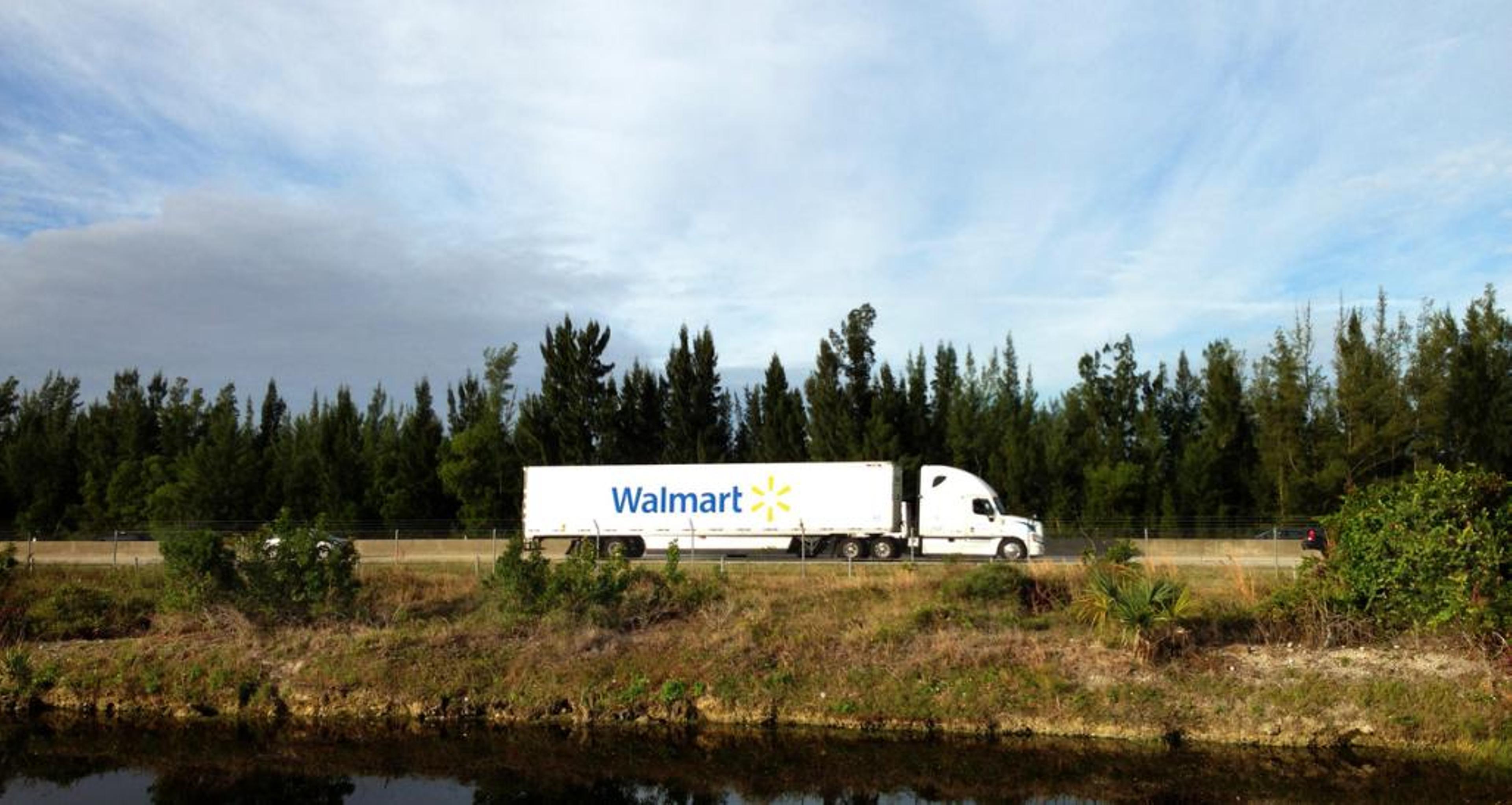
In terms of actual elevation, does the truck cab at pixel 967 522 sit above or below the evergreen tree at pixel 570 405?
below

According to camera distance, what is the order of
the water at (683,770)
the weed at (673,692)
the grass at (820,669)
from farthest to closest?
the weed at (673,692), the grass at (820,669), the water at (683,770)

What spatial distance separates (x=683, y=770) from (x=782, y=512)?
1845cm

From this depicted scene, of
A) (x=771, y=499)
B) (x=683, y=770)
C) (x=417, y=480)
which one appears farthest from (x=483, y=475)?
(x=683, y=770)

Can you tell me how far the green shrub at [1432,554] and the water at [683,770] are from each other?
3279 mm

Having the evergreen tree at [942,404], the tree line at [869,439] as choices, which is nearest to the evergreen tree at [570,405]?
the tree line at [869,439]

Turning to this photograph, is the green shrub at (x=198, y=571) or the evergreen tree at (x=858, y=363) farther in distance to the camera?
the evergreen tree at (x=858, y=363)

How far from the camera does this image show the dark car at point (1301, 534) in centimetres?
3400

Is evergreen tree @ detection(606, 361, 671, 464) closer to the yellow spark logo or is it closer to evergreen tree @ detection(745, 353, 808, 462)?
evergreen tree @ detection(745, 353, 808, 462)

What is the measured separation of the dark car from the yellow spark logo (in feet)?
51.2

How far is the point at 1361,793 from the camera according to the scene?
14.6 metres

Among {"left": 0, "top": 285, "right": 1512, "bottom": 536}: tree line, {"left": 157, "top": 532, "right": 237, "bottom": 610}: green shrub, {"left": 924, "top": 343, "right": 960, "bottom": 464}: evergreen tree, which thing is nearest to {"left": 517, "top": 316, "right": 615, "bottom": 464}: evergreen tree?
{"left": 0, "top": 285, "right": 1512, "bottom": 536}: tree line

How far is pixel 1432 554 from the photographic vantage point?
18172 mm

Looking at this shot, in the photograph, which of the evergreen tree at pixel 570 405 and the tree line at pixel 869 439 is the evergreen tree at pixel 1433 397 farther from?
the evergreen tree at pixel 570 405

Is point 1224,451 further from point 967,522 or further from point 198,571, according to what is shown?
point 198,571
